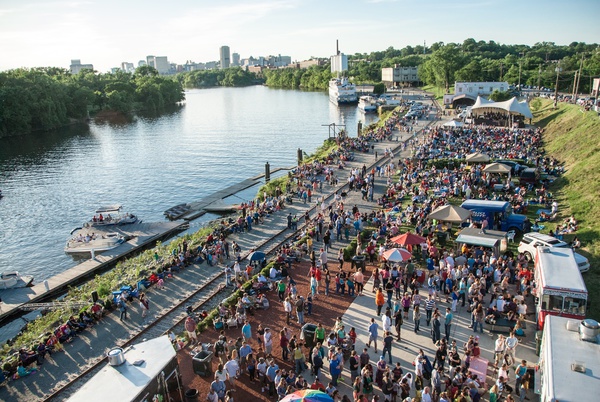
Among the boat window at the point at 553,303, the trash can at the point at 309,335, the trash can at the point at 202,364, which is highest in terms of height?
the boat window at the point at 553,303

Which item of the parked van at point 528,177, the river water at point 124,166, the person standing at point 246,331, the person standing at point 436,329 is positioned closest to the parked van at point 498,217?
the parked van at point 528,177

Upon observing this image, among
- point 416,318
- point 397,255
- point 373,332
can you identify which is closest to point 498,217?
point 397,255

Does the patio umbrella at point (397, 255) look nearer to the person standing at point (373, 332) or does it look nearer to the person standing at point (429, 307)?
the person standing at point (429, 307)

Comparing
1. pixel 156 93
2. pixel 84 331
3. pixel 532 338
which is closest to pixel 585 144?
pixel 532 338

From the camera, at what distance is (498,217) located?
26.0m

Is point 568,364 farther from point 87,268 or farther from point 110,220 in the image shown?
point 110,220

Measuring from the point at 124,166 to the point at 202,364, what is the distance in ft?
183

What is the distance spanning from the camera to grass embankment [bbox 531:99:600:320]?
21.9m

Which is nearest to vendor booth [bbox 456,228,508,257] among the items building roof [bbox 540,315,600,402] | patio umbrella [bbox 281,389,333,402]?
building roof [bbox 540,315,600,402]

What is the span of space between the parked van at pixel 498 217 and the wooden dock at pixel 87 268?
23.1 meters

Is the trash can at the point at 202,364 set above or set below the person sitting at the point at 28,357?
above

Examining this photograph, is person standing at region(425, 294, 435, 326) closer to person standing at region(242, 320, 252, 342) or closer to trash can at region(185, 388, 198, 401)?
person standing at region(242, 320, 252, 342)

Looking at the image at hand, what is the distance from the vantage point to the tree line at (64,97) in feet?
289

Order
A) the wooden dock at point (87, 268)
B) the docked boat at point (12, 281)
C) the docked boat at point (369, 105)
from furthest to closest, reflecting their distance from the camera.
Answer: the docked boat at point (369, 105)
the docked boat at point (12, 281)
the wooden dock at point (87, 268)
